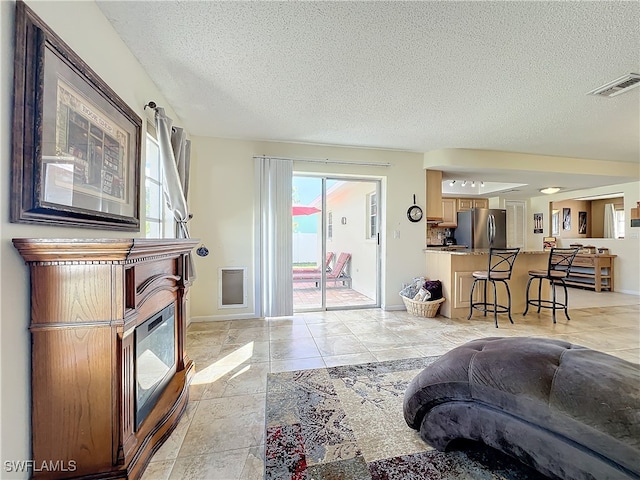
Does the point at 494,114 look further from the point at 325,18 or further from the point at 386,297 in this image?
the point at 386,297

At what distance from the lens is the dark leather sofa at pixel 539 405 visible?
965mm

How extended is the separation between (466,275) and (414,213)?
1.21 metres

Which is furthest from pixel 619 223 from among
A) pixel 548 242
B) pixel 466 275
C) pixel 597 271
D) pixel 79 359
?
pixel 79 359

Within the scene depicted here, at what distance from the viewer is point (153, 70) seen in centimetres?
213

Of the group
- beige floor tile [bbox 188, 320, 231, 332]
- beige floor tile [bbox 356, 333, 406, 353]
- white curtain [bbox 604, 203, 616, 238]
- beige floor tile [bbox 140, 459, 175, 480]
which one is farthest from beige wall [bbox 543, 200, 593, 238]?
beige floor tile [bbox 140, 459, 175, 480]

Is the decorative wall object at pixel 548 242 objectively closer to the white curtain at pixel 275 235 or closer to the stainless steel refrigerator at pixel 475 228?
the stainless steel refrigerator at pixel 475 228

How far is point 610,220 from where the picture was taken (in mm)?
6957

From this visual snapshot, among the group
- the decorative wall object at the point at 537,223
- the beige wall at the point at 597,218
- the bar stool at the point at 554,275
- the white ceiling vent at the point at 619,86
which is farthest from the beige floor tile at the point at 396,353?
the beige wall at the point at 597,218

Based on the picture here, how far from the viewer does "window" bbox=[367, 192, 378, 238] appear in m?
4.45

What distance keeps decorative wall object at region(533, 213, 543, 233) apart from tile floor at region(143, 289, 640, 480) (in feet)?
9.27

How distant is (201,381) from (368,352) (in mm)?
1534

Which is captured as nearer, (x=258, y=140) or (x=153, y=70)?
(x=153, y=70)

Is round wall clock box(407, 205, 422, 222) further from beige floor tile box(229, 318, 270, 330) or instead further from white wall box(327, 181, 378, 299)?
beige floor tile box(229, 318, 270, 330)

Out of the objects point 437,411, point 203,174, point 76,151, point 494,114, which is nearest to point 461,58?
point 494,114
